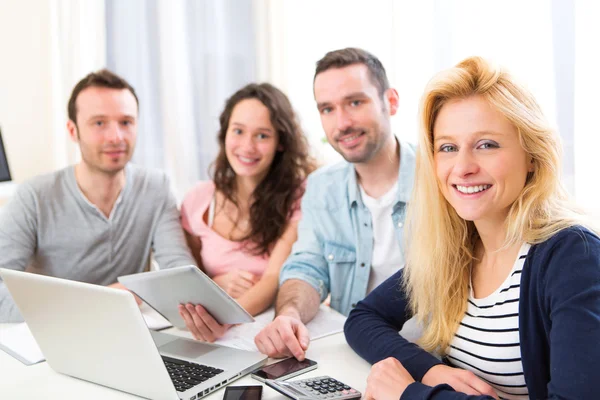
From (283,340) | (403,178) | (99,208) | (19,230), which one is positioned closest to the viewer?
(283,340)

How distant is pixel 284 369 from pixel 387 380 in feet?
0.78

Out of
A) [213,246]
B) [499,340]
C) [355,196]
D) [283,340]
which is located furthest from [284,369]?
[213,246]

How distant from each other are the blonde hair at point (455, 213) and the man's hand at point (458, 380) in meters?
0.12

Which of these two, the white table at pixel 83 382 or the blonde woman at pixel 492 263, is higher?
the blonde woman at pixel 492 263

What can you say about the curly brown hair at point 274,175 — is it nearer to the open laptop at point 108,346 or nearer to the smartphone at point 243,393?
the open laptop at point 108,346

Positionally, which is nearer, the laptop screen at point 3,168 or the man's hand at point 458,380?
the man's hand at point 458,380

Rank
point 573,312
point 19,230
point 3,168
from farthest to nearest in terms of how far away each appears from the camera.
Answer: point 3,168, point 19,230, point 573,312

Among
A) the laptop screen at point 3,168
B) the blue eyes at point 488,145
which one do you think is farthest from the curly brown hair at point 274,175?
the blue eyes at point 488,145

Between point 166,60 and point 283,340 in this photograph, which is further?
point 166,60

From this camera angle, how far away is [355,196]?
6.25 ft

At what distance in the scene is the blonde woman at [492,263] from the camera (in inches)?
38.1

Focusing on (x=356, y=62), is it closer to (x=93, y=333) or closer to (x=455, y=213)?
(x=455, y=213)

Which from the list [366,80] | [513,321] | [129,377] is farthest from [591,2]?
[129,377]

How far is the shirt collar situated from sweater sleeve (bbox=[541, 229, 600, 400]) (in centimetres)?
83
